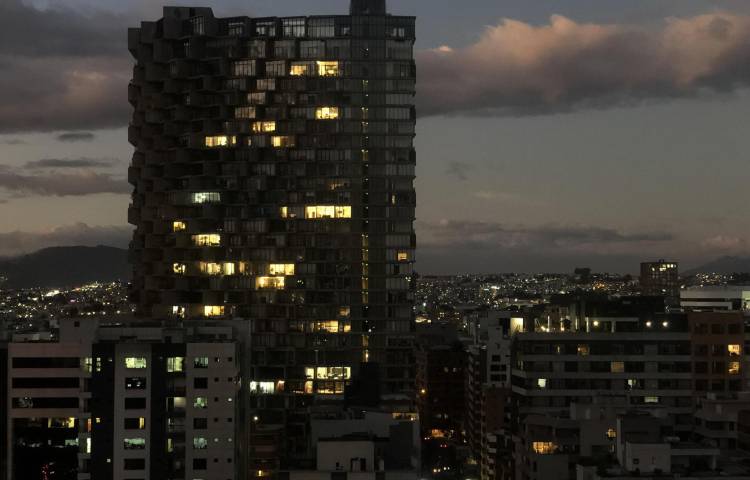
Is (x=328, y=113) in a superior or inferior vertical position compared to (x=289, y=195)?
superior

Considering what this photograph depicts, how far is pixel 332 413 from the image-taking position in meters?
116

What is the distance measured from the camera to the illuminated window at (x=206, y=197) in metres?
174

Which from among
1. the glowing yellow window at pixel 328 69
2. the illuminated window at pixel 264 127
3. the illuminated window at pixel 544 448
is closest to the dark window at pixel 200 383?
the illuminated window at pixel 544 448

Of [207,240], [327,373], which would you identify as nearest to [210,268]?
[207,240]

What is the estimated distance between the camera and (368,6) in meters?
183

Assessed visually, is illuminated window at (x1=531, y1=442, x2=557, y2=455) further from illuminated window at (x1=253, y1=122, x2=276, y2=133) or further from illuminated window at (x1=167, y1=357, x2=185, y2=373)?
illuminated window at (x1=253, y1=122, x2=276, y2=133)

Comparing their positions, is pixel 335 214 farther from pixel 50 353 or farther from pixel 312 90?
pixel 50 353

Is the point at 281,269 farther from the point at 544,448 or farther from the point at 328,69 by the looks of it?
the point at 544,448

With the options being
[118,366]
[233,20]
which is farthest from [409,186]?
[118,366]

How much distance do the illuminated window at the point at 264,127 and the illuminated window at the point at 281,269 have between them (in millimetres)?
18085

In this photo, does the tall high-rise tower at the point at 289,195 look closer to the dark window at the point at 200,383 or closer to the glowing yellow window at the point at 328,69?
the glowing yellow window at the point at 328,69

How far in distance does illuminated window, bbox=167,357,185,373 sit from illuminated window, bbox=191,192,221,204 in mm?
67209

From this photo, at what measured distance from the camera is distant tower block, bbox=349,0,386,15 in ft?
598

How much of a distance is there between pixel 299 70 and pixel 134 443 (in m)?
79.8
